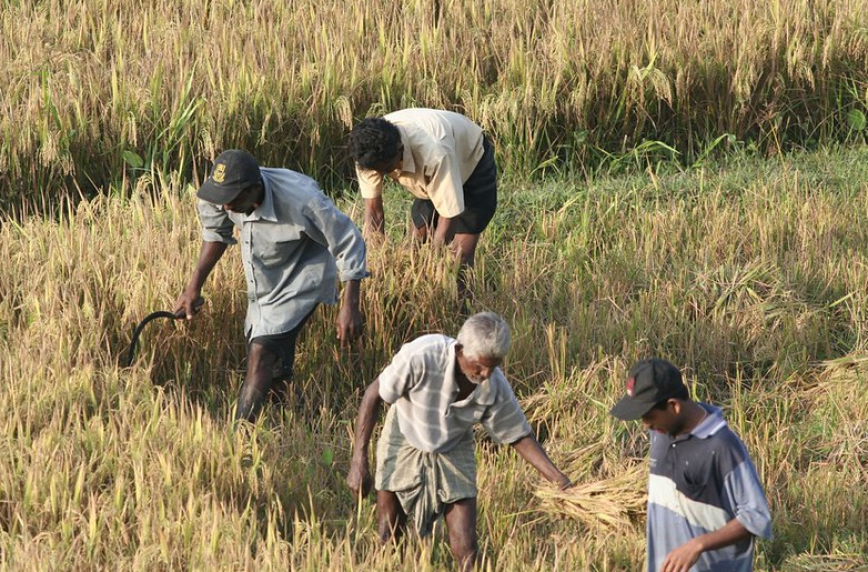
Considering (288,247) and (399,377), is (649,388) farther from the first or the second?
(288,247)

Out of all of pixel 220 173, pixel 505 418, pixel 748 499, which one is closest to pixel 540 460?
pixel 505 418

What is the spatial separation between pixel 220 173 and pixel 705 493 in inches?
78.9

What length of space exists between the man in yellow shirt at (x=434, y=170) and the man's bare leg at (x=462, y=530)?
156 centimetres

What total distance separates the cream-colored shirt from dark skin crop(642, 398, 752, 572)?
1947 millimetres

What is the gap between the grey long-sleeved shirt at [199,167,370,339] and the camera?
4711 millimetres

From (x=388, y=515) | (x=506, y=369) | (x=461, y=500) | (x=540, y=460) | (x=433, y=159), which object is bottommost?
(x=506, y=369)

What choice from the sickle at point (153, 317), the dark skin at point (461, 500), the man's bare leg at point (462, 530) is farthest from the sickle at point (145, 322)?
the man's bare leg at point (462, 530)

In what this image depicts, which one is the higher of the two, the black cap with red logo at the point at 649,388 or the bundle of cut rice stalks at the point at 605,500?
the black cap with red logo at the point at 649,388

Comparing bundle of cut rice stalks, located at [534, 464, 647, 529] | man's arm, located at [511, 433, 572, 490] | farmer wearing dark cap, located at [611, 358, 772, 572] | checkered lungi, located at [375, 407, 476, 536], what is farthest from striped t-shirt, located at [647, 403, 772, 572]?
checkered lungi, located at [375, 407, 476, 536]

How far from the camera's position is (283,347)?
4.89m

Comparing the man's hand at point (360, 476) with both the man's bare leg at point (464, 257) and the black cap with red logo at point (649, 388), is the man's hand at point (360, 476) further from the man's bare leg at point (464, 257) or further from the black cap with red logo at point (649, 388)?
the man's bare leg at point (464, 257)

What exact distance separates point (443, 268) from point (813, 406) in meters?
1.58

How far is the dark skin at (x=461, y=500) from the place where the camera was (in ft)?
13.0

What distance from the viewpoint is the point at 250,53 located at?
7277 millimetres
